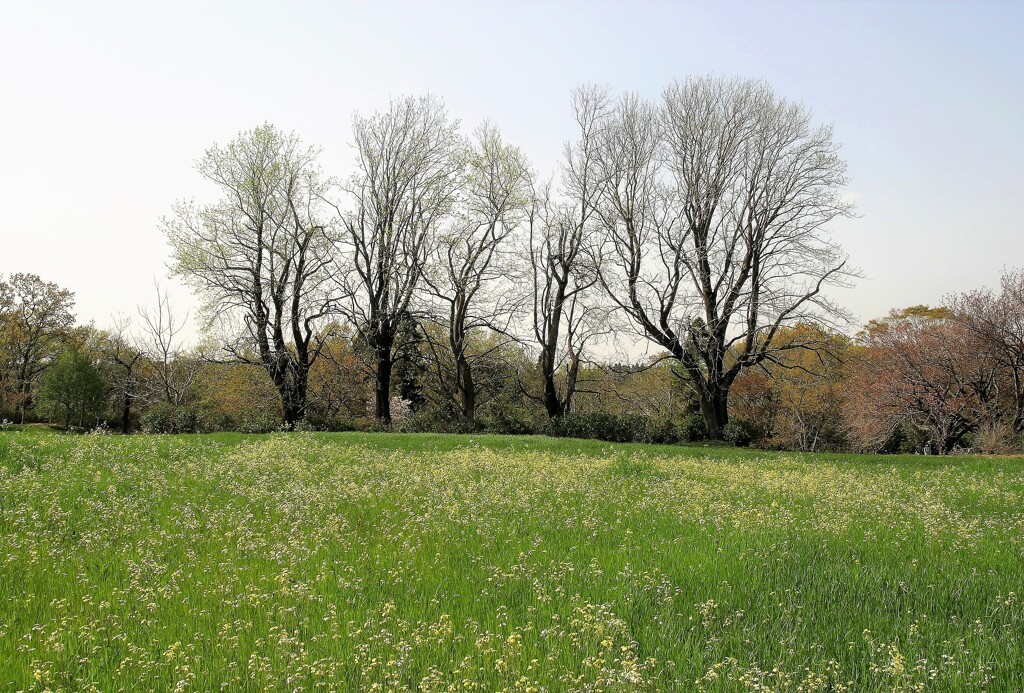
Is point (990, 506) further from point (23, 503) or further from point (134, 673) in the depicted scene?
point (23, 503)

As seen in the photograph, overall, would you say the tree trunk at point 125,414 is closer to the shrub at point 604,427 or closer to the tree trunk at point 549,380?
the tree trunk at point 549,380

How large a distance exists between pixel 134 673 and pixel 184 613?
3.78ft

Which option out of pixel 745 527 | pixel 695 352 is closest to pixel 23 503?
pixel 745 527

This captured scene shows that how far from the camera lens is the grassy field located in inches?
161

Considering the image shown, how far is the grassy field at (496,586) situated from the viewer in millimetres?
4094

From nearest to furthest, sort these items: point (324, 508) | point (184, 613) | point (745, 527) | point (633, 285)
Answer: point (184, 613)
point (745, 527)
point (324, 508)
point (633, 285)

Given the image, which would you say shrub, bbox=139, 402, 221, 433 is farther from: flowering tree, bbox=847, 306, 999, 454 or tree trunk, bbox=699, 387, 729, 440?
flowering tree, bbox=847, 306, 999, 454

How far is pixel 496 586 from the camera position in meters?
5.82

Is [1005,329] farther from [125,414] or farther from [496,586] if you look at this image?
[125,414]

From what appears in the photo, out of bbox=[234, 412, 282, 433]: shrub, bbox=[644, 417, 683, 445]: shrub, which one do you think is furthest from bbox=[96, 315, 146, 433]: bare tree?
bbox=[644, 417, 683, 445]: shrub

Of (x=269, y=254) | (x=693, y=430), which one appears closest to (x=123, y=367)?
(x=269, y=254)

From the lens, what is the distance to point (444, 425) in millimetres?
32469

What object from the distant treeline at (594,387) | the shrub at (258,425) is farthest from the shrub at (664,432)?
the shrub at (258,425)

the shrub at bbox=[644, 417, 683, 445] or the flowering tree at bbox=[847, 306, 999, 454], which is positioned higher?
the flowering tree at bbox=[847, 306, 999, 454]
